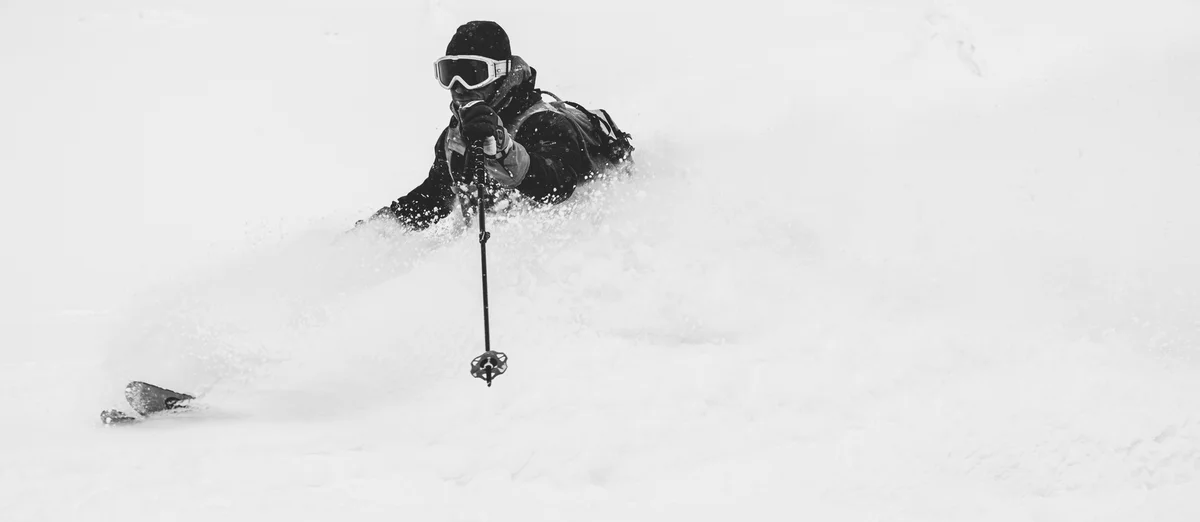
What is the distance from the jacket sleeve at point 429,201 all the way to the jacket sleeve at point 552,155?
0.82 m

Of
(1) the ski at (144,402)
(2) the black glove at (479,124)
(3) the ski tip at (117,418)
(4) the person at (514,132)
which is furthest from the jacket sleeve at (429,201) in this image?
(3) the ski tip at (117,418)

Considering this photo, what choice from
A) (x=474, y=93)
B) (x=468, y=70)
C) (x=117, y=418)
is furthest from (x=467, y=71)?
(x=117, y=418)

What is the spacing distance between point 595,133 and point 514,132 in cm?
60

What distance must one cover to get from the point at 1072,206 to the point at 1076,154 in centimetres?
49

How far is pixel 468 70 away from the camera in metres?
4.18

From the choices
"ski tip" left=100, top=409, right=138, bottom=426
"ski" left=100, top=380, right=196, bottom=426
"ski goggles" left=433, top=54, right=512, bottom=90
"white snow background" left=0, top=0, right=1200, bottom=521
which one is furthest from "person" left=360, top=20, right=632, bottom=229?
"ski tip" left=100, top=409, right=138, bottom=426

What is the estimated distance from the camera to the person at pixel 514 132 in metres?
3.91

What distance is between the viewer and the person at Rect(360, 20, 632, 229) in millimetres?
3910

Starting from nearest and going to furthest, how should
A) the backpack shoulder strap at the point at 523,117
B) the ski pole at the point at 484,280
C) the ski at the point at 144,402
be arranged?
the ski pole at the point at 484,280
the ski at the point at 144,402
the backpack shoulder strap at the point at 523,117

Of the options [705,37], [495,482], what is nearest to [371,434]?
[495,482]

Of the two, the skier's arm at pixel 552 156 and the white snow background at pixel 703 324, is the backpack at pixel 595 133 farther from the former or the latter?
the white snow background at pixel 703 324

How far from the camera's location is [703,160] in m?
5.26

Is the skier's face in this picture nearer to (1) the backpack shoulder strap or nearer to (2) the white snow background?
(1) the backpack shoulder strap

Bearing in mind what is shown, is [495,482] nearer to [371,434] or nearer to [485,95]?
[371,434]
